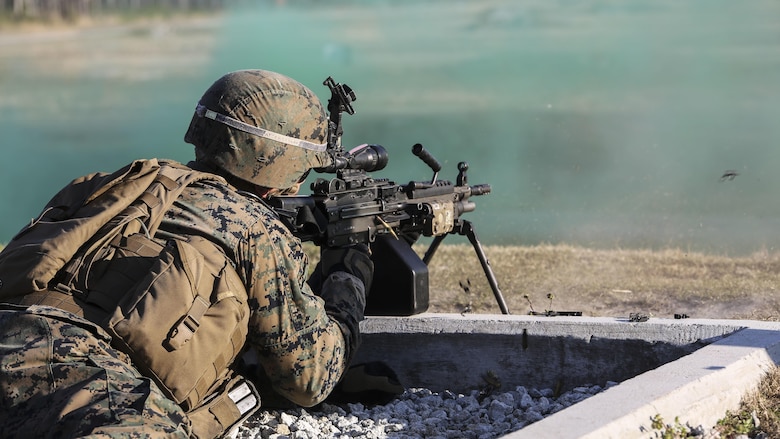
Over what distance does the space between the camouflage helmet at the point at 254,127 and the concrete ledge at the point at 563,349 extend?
1.21 meters

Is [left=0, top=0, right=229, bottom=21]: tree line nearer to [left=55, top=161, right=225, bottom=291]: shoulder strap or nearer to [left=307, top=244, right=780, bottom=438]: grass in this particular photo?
[left=307, top=244, right=780, bottom=438]: grass

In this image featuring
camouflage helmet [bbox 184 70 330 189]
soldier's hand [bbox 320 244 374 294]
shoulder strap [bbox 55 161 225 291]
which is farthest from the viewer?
soldier's hand [bbox 320 244 374 294]

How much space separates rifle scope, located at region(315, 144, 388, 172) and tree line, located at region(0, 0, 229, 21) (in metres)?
9.91

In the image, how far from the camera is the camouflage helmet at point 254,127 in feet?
12.5

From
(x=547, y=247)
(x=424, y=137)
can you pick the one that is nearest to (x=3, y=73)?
(x=424, y=137)

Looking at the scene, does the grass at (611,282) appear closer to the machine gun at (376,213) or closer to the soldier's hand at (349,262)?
the machine gun at (376,213)

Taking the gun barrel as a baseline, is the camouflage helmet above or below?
above

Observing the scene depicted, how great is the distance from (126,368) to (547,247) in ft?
19.2

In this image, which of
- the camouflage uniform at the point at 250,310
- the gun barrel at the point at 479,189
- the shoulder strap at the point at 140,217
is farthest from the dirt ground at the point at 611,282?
the shoulder strap at the point at 140,217

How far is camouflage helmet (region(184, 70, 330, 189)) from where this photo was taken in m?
3.81

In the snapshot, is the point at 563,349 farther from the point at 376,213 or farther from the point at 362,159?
the point at 362,159

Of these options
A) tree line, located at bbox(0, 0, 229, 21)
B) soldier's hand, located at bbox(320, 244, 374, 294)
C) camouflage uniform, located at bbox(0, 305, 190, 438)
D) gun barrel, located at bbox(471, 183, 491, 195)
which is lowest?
camouflage uniform, located at bbox(0, 305, 190, 438)

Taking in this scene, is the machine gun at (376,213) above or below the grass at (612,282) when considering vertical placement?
above

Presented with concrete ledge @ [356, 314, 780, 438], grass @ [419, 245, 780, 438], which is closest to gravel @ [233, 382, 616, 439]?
concrete ledge @ [356, 314, 780, 438]
